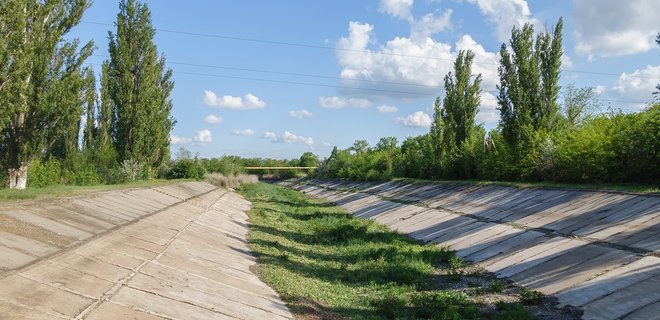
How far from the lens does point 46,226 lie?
949 cm

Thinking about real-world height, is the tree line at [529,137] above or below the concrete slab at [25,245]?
above

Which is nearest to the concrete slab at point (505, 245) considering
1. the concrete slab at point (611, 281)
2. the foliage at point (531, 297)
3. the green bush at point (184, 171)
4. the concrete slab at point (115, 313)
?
the foliage at point (531, 297)

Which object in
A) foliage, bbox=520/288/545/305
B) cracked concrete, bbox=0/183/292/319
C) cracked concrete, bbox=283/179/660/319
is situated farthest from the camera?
foliage, bbox=520/288/545/305

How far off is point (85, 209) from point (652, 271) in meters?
12.0

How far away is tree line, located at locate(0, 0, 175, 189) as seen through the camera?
17500mm

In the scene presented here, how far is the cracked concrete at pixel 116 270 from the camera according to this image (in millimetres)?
6227

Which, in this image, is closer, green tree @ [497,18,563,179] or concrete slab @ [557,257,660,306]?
concrete slab @ [557,257,660,306]

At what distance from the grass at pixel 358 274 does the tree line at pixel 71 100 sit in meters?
9.79

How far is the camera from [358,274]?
1313 cm

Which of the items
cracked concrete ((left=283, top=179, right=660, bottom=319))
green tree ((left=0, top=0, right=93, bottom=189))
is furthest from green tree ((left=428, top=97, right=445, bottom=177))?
green tree ((left=0, top=0, right=93, bottom=189))

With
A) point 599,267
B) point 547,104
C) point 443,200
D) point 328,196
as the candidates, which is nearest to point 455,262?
point 599,267

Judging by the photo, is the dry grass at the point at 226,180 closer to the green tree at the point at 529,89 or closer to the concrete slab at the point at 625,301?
the green tree at the point at 529,89

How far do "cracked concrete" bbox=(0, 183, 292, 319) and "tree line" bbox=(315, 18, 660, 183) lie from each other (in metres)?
12.7

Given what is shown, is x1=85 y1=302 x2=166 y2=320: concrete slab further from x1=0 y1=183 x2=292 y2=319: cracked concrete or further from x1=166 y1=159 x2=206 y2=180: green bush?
x1=166 y1=159 x2=206 y2=180: green bush
